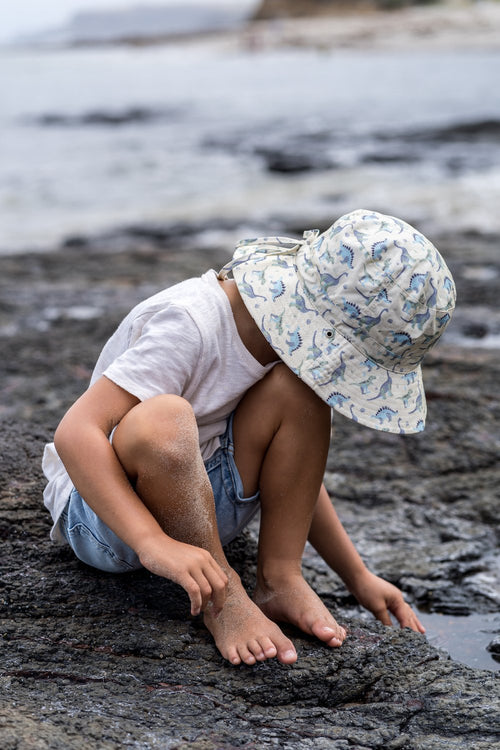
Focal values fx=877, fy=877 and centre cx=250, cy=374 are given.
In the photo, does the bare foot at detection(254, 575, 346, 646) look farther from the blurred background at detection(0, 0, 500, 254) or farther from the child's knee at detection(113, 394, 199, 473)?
the blurred background at detection(0, 0, 500, 254)

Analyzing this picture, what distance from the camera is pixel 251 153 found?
45.3ft

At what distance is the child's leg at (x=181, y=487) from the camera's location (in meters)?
1.57

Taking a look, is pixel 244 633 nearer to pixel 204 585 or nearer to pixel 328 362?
pixel 204 585

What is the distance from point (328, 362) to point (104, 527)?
0.54 meters

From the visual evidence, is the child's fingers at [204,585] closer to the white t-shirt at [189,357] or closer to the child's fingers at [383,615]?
the white t-shirt at [189,357]

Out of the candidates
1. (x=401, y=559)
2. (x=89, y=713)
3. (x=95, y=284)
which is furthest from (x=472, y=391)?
(x=95, y=284)

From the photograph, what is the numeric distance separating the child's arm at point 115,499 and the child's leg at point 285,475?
272 mm

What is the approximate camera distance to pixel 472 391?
10.8 feet

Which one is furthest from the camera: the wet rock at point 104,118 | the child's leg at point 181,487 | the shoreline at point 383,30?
the shoreline at point 383,30

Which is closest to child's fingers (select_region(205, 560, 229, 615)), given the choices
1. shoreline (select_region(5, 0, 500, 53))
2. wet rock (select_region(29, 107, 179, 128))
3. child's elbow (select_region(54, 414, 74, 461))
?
child's elbow (select_region(54, 414, 74, 461))

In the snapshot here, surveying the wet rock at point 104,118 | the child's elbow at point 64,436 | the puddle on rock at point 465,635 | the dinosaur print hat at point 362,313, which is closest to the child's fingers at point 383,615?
the puddle on rock at point 465,635

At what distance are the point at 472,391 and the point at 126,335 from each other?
72.8 inches

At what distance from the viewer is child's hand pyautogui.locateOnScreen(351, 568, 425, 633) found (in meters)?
2.04

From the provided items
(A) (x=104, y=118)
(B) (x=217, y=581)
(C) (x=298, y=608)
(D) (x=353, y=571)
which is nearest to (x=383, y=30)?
(A) (x=104, y=118)
